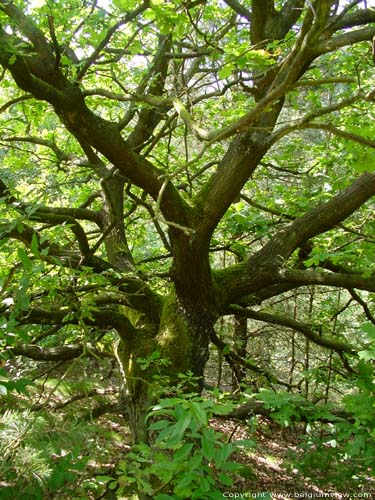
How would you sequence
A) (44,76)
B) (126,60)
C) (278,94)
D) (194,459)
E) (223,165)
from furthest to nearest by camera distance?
(126,60) < (223,165) < (44,76) < (278,94) < (194,459)

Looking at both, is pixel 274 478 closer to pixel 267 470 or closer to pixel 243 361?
pixel 267 470

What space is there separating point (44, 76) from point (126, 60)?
11.5 ft

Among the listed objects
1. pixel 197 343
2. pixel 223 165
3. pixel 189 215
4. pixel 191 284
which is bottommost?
pixel 197 343

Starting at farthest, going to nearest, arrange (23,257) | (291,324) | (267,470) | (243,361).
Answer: (267,470) < (243,361) < (291,324) < (23,257)

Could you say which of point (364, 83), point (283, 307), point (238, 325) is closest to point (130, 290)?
point (364, 83)

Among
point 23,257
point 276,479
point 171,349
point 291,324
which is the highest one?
point 291,324

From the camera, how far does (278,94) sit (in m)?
2.54

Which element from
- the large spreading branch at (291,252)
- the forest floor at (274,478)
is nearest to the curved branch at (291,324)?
the large spreading branch at (291,252)

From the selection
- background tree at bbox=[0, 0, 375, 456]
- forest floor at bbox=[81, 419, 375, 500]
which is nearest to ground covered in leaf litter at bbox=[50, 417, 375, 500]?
forest floor at bbox=[81, 419, 375, 500]

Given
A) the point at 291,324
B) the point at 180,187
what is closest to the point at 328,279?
the point at 291,324

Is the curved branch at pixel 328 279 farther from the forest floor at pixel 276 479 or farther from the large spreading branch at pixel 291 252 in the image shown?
the forest floor at pixel 276 479

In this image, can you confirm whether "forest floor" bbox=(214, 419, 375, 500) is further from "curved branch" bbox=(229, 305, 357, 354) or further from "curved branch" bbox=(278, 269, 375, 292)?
"curved branch" bbox=(278, 269, 375, 292)

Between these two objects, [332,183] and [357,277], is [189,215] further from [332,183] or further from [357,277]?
[332,183]

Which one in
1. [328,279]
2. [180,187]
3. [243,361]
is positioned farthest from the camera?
[180,187]
